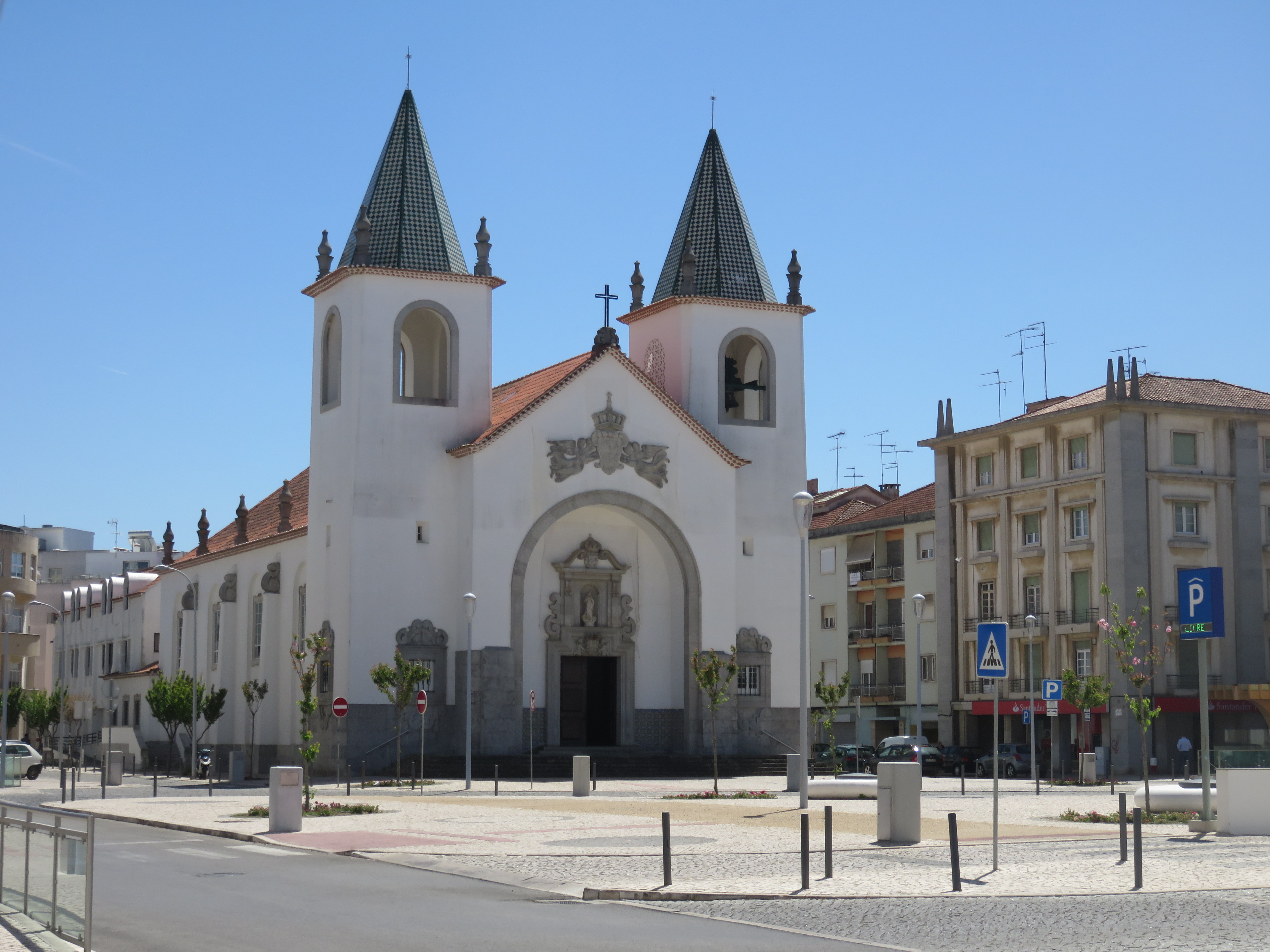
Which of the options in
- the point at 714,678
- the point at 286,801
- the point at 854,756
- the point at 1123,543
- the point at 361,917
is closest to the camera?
the point at 361,917

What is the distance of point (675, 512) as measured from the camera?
52.7m

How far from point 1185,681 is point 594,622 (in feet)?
76.2

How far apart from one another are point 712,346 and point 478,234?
8493 millimetres

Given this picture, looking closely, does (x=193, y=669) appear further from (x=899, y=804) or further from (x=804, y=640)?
(x=899, y=804)

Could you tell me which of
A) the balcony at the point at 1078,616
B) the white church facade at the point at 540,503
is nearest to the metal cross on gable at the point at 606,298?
the white church facade at the point at 540,503

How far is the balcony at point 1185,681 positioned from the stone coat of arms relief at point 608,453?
70.4 ft

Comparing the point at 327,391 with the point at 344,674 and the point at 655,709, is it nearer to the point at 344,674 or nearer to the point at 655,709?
the point at 344,674

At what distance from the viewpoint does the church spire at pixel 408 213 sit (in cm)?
Result: 5138

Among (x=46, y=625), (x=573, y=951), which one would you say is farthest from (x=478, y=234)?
(x=46, y=625)

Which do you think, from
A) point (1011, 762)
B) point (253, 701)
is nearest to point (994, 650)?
point (253, 701)

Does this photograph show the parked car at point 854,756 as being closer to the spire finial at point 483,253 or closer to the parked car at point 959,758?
the parked car at point 959,758

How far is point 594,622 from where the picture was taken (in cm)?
5247

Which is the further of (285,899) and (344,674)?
(344,674)

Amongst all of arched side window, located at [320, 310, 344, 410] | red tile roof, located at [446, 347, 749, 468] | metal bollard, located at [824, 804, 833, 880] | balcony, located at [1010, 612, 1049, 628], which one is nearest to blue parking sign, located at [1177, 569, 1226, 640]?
metal bollard, located at [824, 804, 833, 880]
